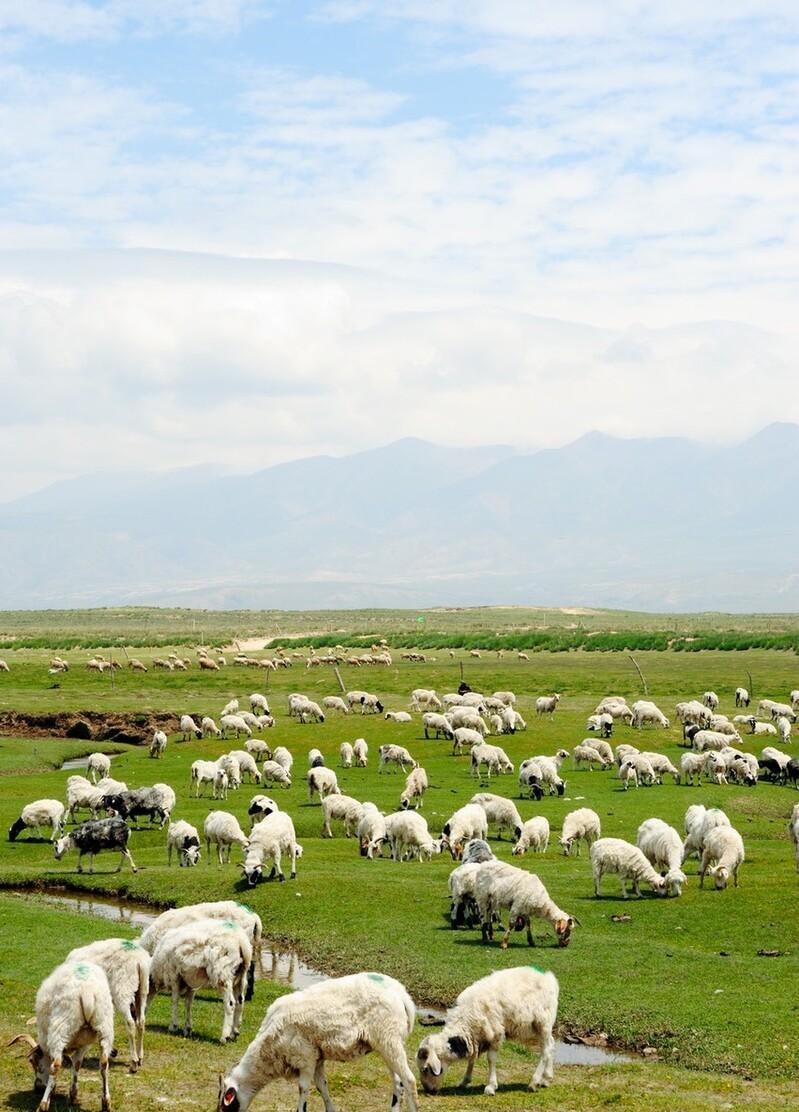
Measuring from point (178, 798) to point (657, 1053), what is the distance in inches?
972

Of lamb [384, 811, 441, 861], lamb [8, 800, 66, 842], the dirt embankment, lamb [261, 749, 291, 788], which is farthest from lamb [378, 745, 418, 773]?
the dirt embankment

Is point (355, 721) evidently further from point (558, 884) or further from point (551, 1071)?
point (551, 1071)

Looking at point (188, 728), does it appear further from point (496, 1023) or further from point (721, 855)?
point (496, 1023)

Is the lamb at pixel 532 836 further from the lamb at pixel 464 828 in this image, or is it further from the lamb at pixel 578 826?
the lamb at pixel 464 828

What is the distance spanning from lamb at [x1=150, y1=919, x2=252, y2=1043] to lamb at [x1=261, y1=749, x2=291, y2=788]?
2449 cm

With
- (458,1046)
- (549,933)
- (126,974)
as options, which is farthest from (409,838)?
(126,974)

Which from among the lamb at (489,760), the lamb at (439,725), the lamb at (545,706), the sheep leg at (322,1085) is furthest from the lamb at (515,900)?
the lamb at (545,706)

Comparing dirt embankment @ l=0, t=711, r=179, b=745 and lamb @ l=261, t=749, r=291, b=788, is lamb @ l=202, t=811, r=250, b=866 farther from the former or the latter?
dirt embankment @ l=0, t=711, r=179, b=745

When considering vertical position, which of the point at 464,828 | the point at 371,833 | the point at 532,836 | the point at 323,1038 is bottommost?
the point at 371,833

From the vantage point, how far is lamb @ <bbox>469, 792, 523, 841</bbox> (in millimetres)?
31688

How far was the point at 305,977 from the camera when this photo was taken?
21391mm

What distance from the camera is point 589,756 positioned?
147ft

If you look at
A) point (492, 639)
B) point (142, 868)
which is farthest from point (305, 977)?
point (492, 639)

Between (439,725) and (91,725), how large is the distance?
1747cm
